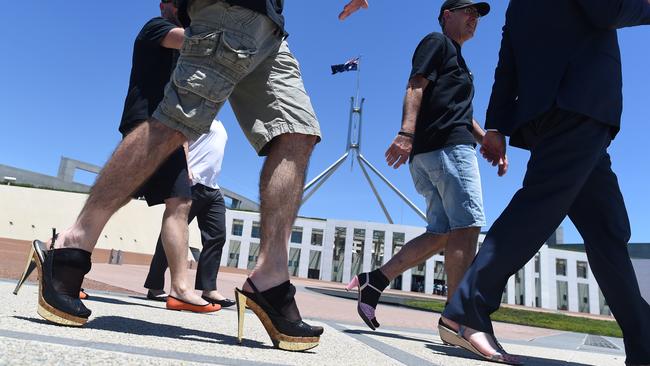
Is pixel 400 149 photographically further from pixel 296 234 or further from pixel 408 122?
pixel 296 234

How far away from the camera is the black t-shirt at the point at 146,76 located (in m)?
2.04

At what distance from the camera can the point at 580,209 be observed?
168 cm

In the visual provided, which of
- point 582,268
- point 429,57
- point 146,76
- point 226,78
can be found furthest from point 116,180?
point 582,268

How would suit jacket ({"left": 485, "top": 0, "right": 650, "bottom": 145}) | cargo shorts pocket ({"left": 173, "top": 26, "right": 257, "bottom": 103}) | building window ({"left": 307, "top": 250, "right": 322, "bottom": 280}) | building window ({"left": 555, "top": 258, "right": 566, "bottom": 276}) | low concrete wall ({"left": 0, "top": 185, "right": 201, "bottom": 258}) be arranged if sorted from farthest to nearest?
building window ({"left": 307, "top": 250, "right": 322, "bottom": 280}) → building window ({"left": 555, "top": 258, "right": 566, "bottom": 276}) → low concrete wall ({"left": 0, "top": 185, "right": 201, "bottom": 258}) → suit jacket ({"left": 485, "top": 0, "right": 650, "bottom": 145}) → cargo shorts pocket ({"left": 173, "top": 26, "right": 257, "bottom": 103})

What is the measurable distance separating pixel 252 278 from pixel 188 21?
825mm

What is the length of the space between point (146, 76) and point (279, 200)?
1074mm

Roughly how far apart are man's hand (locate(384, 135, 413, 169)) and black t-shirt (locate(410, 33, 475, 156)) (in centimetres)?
22

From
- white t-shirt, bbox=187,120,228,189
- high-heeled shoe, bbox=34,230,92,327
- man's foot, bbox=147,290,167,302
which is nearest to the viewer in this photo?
high-heeled shoe, bbox=34,230,92,327

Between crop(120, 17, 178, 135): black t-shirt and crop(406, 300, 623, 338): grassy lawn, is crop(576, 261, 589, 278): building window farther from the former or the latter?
crop(120, 17, 178, 135): black t-shirt

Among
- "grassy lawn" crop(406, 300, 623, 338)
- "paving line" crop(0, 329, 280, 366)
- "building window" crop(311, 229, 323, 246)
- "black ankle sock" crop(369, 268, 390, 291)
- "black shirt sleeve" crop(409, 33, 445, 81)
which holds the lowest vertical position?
"grassy lawn" crop(406, 300, 623, 338)

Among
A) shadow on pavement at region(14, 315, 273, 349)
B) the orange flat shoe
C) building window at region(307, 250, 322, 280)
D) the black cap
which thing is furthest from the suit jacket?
building window at region(307, 250, 322, 280)

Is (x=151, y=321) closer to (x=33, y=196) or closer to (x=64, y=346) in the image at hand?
(x=64, y=346)

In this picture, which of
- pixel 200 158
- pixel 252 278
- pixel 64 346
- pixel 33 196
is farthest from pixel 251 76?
pixel 33 196

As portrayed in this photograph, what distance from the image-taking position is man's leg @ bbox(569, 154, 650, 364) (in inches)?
61.8
